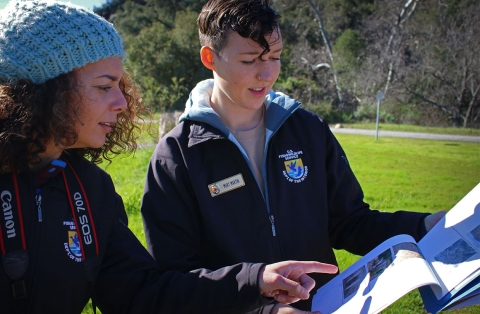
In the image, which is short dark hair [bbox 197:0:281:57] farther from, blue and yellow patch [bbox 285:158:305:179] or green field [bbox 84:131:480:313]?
green field [bbox 84:131:480:313]

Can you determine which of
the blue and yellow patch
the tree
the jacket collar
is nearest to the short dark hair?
the jacket collar

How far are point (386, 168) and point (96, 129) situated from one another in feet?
26.4

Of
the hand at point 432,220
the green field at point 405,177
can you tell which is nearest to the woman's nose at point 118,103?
the hand at point 432,220

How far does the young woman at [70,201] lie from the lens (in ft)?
5.42

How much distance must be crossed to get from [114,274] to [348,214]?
1.22 m

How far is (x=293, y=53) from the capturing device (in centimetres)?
3072

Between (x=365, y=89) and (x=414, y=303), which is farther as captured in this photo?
(x=365, y=89)

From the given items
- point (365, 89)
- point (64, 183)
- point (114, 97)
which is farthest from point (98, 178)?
point (365, 89)

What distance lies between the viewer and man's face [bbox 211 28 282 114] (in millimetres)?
2281

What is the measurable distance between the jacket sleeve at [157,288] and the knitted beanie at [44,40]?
2.15ft

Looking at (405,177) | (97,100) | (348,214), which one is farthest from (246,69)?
(405,177)

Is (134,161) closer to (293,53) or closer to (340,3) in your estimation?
(293,53)

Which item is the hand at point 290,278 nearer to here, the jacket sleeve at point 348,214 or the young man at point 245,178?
the young man at point 245,178

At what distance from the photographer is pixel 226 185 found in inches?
88.2
